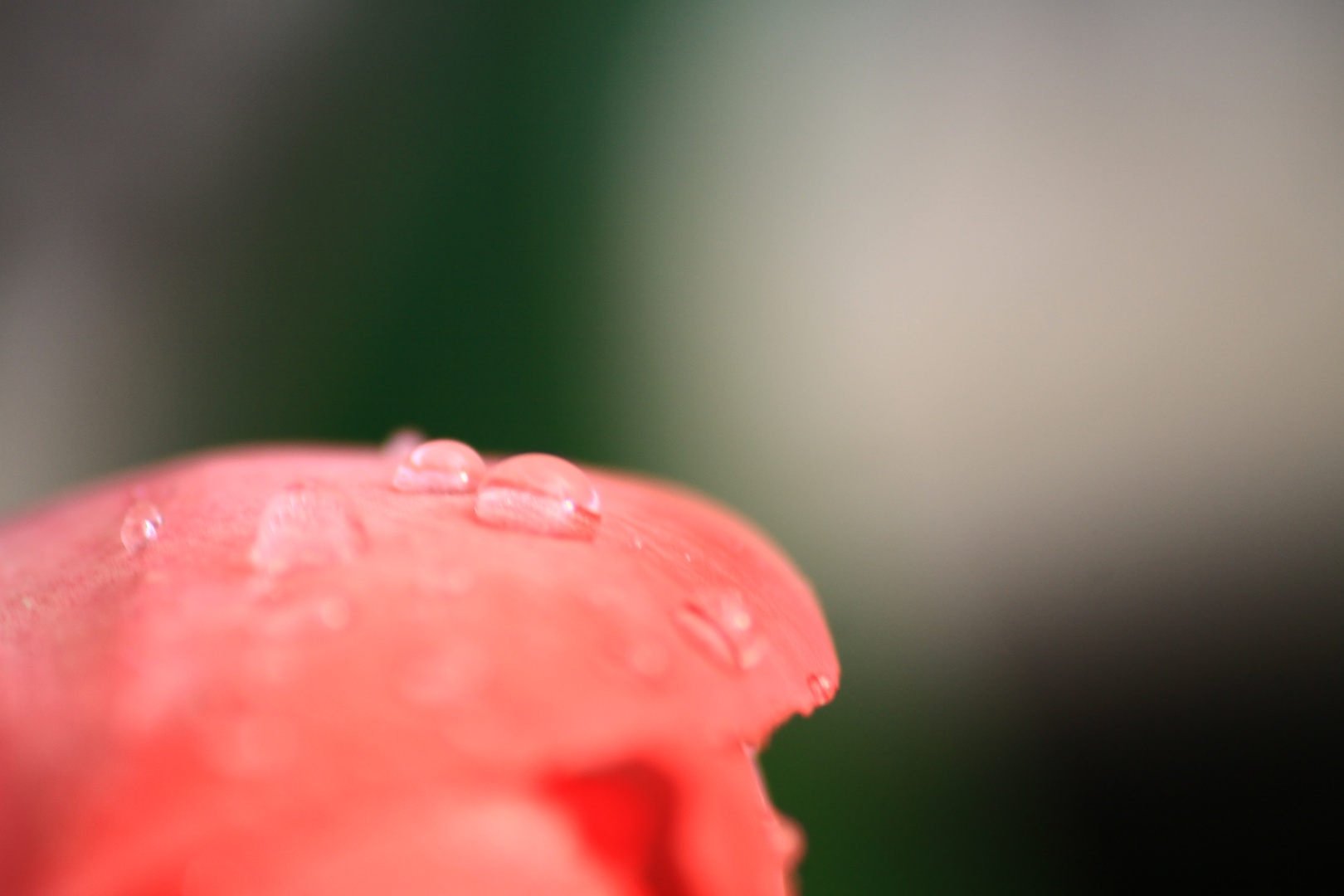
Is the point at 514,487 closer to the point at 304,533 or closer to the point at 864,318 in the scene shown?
the point at 304,533

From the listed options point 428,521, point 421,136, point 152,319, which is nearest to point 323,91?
point 421,136

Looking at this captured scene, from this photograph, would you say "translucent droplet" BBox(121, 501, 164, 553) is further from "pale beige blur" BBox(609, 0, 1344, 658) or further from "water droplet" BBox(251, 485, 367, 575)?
"pale beige blur" BBox(609, 0, 1344, 658)

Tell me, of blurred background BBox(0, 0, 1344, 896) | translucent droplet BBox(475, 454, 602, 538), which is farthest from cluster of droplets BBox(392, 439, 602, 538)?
blurred background BBox(0, 0, 1344, 896)

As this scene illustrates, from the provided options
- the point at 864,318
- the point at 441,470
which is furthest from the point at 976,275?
the point at 441,470

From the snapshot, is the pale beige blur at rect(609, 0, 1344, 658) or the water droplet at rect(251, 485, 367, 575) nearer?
the water droplet at rect(251, 485, 367, 575)

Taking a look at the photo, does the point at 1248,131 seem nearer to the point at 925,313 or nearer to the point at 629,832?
the point at 925,313
